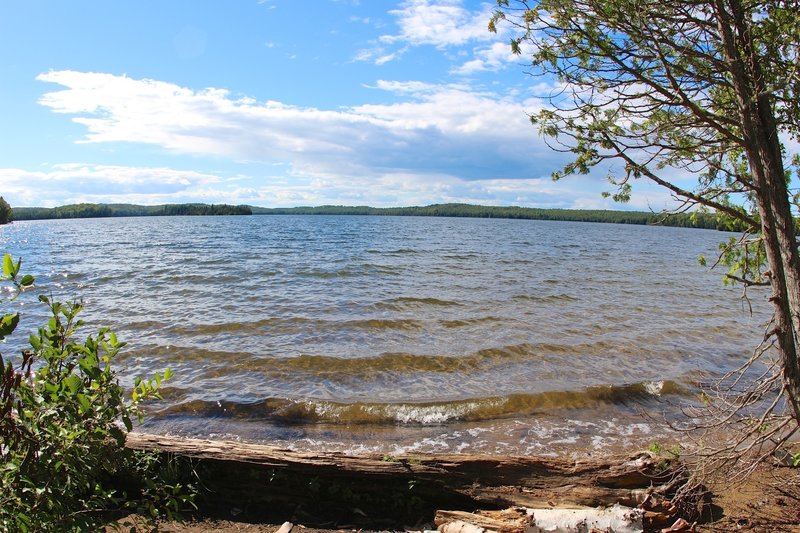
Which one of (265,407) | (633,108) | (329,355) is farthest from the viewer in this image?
(329,355)

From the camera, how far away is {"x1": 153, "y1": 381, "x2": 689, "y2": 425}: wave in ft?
25.8

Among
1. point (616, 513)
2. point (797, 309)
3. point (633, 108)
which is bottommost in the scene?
point (616, 513)

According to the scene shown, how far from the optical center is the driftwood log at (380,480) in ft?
16.2

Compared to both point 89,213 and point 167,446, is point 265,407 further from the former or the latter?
point 89,213

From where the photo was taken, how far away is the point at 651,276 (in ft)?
86.3

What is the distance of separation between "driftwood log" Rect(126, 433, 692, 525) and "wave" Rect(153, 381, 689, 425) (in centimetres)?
263

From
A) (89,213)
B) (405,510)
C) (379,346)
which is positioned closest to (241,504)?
(405,510)

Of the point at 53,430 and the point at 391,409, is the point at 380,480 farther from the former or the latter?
the point at 53,430

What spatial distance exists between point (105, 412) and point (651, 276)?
28.4 metres

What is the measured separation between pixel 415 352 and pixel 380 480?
19.6 feet

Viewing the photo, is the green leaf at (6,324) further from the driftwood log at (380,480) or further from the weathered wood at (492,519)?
the weathered wood at (492,519)

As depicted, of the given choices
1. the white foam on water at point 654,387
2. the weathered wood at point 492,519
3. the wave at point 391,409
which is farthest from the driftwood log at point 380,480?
the white foam on water at point 654,387

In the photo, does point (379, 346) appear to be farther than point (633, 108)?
Yes

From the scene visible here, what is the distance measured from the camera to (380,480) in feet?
16.6
